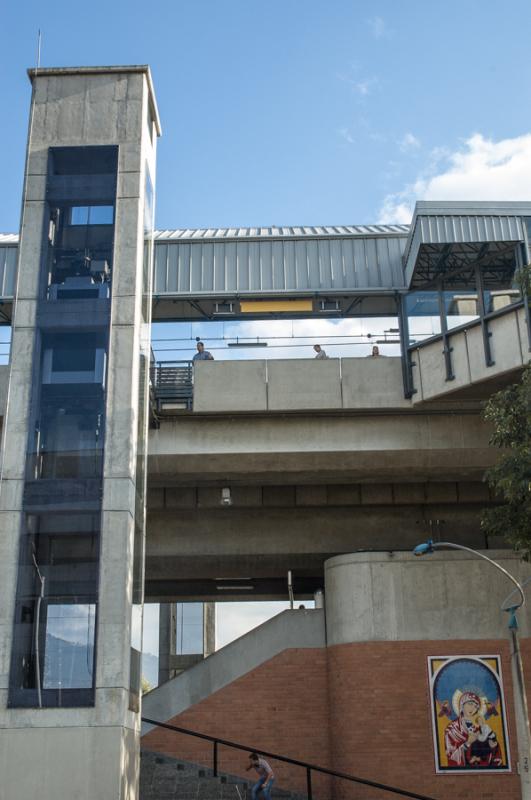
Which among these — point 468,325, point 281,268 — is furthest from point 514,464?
point 281,268

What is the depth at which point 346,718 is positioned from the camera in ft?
67.9

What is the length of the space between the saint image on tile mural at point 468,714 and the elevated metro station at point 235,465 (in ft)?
0.34

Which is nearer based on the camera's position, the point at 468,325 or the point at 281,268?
the point at 468,325

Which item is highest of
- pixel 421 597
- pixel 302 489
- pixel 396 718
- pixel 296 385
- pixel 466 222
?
pixel 466 222

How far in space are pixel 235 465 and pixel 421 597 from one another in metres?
5.56

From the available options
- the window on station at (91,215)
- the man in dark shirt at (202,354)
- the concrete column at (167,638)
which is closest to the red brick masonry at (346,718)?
the man in dark shirt at (202,354)

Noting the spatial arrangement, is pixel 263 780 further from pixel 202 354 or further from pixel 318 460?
pixel 202 354

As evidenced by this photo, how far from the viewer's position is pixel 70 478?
57.0 ft

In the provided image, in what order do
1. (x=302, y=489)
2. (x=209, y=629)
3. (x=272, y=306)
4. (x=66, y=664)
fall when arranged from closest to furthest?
(x=66, y=664) < (x=272, y=306) < (x=302, y=489) < (x=209, y=629)

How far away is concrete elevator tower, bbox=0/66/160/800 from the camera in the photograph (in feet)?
51.6

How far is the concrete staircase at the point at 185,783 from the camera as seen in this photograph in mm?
19359

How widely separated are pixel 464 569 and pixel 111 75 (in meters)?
14.1

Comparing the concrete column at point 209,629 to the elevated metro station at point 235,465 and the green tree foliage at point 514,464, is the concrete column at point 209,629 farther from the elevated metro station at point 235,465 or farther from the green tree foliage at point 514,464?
the green tree foliage at point 514,464

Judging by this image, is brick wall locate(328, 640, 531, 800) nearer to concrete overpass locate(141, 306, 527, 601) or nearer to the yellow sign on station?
concrete overpass locate(141, 306, 527, 601)
